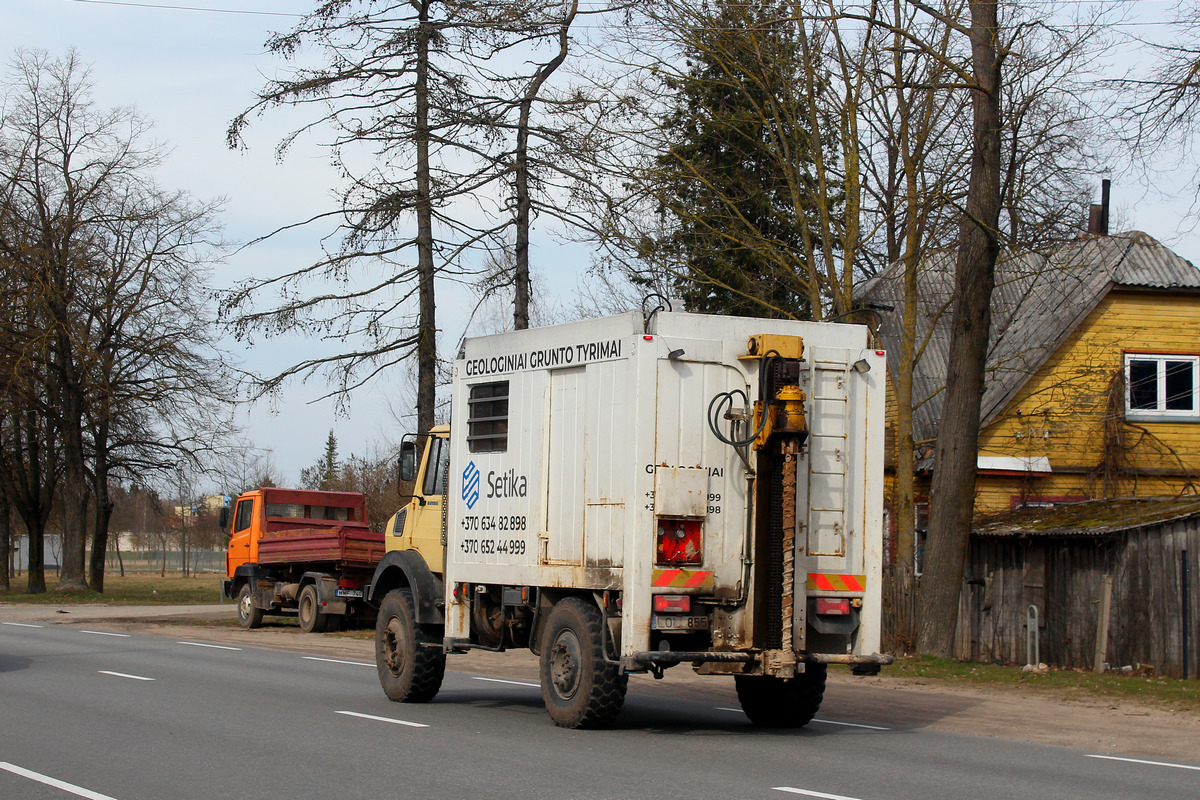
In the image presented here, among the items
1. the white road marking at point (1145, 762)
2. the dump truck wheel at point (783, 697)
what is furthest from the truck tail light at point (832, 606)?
the white road marking at point (1145, 762)

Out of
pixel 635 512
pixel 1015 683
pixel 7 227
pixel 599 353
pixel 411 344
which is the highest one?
pixel 7 227

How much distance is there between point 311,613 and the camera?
27.5m

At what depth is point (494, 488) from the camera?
40.1 ft

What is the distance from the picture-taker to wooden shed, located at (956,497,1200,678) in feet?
63.1

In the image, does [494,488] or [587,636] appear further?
[494,488]

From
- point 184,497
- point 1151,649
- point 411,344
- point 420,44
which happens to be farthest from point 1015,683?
point 184,497

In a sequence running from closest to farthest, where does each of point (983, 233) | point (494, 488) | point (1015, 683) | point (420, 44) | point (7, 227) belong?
point (494, 488) → point (1015, 683) → point (983, 233) → point (420, 44) → point (7, 227)

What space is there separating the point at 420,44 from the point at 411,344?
19.0 feet

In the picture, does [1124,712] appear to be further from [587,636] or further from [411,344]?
[411,344]

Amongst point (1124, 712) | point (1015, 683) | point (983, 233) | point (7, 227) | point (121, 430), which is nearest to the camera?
point (1124, 712)

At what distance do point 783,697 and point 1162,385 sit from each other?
1924 cm

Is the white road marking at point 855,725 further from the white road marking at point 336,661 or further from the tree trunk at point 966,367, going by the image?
the white road marking at point 336,661

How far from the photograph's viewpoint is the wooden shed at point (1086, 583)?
1922 cm

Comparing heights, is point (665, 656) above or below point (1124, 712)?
above
